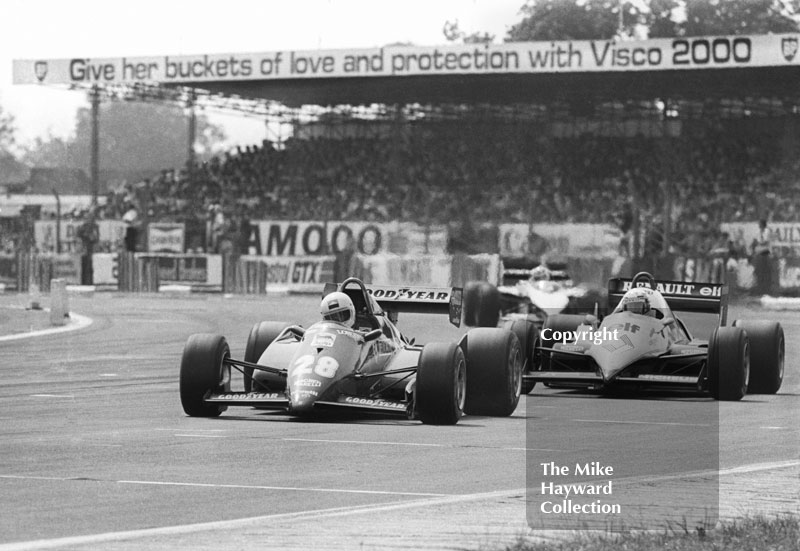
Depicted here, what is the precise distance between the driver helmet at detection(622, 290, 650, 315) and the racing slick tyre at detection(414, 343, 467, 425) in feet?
13.6

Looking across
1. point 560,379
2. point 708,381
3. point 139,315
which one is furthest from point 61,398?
point 139,315

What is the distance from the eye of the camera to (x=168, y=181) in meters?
55.9

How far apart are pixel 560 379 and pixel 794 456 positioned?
5061 millimetres

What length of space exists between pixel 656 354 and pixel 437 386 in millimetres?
4157

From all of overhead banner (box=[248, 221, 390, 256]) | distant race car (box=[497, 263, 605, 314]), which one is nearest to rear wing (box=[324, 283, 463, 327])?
distant race car (box=[497, 263, 605, 314])

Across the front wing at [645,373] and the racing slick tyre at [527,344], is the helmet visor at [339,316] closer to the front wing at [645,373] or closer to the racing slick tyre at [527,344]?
the front wing at [645,373]

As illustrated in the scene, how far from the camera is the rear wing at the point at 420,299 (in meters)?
15.1

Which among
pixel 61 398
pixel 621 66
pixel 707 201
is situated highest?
pixel 621 66

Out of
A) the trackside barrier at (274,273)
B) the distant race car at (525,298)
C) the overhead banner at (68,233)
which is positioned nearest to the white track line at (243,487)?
the distant race car at (525,298)

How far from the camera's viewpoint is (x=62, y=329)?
28.5m

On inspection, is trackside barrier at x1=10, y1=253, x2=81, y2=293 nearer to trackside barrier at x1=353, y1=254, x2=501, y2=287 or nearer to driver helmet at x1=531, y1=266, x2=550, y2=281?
trackside barrier at x1=353, y1=254, x2=501, y2=287

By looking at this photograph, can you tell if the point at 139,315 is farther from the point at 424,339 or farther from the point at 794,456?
the point at 794,456

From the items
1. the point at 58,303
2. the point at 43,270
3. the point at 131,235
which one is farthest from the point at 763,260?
the point at 43,270

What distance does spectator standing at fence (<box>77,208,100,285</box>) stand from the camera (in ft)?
149
